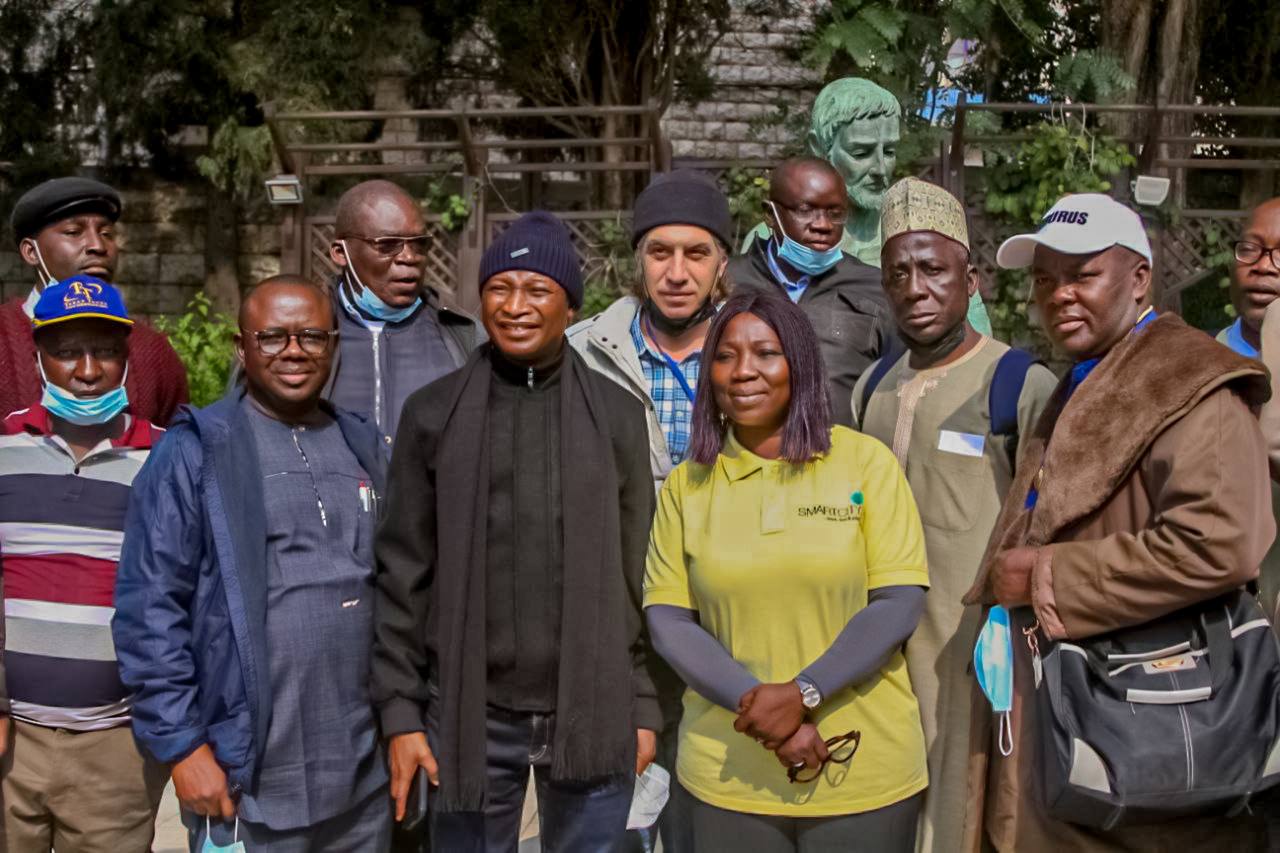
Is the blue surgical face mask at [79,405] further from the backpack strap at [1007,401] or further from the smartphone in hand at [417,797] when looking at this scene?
the backpack strap at [1007,401]

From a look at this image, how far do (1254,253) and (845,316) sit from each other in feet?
4.13

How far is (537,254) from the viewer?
119 inches

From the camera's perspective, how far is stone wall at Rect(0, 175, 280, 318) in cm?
1294

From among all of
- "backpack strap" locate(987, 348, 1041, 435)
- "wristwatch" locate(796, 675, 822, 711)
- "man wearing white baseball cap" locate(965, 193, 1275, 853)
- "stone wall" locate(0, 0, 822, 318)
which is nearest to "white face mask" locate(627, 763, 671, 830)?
"wristwatch" locate(796, 675, 822, 711)

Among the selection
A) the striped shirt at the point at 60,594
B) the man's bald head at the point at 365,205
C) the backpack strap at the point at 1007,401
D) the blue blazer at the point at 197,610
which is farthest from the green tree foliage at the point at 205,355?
the backpack strap at the point at 1007,401

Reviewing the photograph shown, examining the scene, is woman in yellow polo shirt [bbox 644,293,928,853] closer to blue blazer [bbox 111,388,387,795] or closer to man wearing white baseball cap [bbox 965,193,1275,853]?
man wearing white baseball cap [bbox 965,193,1275,853]

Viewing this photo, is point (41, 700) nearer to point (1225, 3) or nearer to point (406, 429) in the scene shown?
point (406, 429)

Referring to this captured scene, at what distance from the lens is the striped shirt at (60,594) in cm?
306

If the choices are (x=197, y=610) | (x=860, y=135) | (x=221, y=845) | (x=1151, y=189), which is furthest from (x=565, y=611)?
(x=1151, y=189)

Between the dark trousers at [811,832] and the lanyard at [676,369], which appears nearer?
the dark trousers at [811,832]

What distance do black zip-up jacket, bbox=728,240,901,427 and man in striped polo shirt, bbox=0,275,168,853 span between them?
1.82 metres

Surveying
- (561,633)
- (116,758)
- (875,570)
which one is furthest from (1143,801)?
(116,758)

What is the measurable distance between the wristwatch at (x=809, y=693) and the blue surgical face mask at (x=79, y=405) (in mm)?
1849

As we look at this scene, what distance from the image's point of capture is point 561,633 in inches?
114
